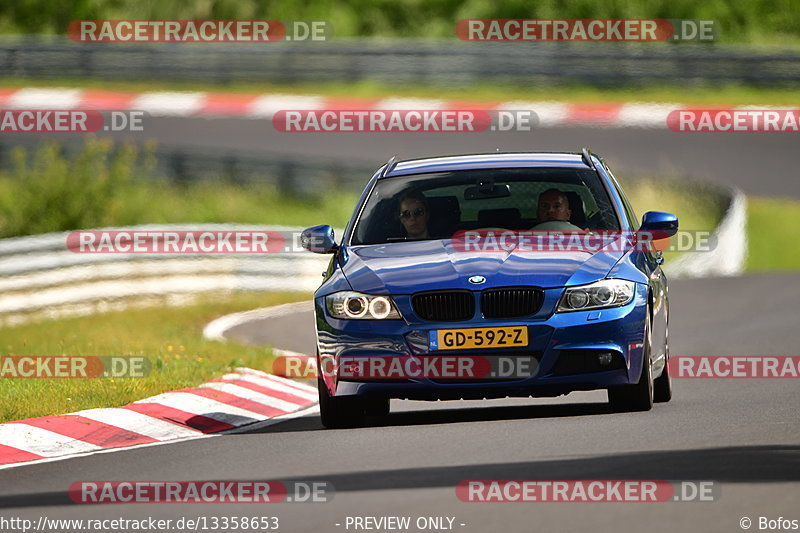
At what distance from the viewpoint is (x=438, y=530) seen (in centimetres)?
632

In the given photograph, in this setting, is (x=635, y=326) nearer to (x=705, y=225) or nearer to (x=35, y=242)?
(x=35, y=242)

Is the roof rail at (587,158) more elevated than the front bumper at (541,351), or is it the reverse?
the roof rail at (587,158)

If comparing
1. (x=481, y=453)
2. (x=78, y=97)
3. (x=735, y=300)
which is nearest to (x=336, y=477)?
(x=481, y=453)

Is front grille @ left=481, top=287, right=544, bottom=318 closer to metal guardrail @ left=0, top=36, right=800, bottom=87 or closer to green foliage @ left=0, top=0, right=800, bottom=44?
metal guardrail @ left=0, top=36, right=800, bottom=87

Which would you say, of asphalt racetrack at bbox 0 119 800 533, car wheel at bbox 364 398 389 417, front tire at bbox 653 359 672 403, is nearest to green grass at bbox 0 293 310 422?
asphalt racetrack at bbox 0 119 800 533

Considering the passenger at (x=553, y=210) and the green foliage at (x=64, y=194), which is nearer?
the passenger at (x=553, y=210)

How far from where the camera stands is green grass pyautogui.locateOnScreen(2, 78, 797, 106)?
30297mm

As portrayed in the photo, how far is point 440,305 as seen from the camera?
9094mm

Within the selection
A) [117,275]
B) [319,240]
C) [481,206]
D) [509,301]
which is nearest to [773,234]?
[117,275]

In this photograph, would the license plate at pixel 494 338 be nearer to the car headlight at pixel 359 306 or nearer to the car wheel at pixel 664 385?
the car headlight at pixel 359 306

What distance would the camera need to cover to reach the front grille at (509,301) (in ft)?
29.6

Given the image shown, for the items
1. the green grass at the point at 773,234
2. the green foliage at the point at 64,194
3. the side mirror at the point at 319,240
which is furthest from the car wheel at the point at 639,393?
the green foliage at the point at 64,194

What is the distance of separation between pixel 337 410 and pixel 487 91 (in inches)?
904

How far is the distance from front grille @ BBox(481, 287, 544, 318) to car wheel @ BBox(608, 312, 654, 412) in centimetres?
69
